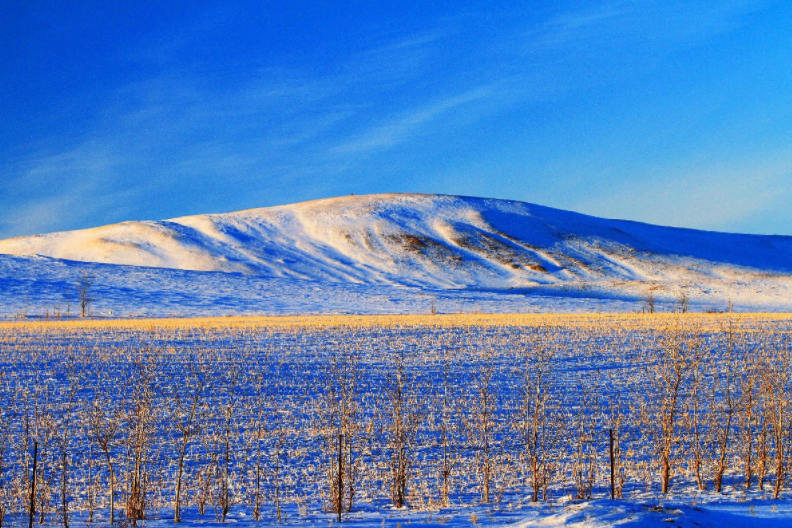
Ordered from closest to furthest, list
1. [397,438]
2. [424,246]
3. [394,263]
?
[397,438] < [394,263] < [424,246]

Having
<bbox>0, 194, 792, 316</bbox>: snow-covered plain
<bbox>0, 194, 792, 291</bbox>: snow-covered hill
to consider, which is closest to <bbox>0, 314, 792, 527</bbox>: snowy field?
<bbox>0, 194, 792, 316</bbox>: snow-covered plain

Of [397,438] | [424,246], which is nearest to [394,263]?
[424,246]

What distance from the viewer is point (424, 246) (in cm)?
12812

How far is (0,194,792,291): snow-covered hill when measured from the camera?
113 meters

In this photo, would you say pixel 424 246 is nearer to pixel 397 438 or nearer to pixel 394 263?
pixel 394 263

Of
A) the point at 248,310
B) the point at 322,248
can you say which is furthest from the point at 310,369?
the point at 322,248

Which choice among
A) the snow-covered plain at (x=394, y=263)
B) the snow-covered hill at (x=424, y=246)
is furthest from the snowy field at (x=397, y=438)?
the snow-covered hill at (x=424, y=246)

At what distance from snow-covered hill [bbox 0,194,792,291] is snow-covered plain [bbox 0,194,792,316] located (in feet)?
1.23

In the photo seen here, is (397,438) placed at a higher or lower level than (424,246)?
lower

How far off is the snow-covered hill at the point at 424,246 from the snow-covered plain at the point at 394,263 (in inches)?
14.8

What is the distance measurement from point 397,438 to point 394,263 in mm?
106640

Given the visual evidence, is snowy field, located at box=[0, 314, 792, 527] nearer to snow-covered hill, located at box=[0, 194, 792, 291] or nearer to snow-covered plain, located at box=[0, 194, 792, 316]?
snow-covered plain, located at box=[0, 194, 792, 316]

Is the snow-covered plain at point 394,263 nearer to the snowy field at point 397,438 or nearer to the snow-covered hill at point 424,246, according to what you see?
the snow-covered hill at point 424,246

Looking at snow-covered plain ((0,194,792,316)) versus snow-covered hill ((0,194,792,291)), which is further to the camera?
snow-covered hill ((0,194,792,291))
